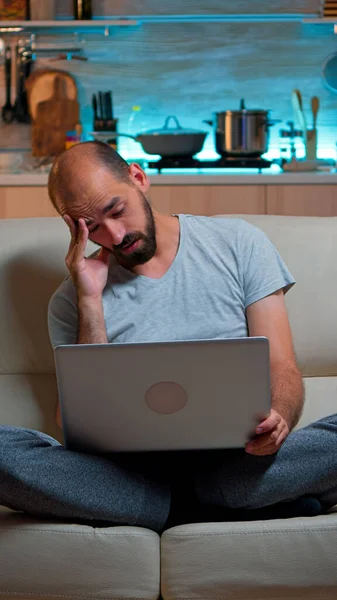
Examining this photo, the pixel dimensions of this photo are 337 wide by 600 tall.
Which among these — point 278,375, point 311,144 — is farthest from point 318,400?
point 311,144

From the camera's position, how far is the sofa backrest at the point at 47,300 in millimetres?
2262

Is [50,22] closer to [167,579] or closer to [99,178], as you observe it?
[99,178]

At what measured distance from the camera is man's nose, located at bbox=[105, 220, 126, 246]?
202 cm

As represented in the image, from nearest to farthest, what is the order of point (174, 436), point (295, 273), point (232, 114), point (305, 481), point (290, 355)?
1. point (174, 436)
2. point (305, 481)
3. point (290, 355)
4. point (295, 273)
5. point (232, 114)

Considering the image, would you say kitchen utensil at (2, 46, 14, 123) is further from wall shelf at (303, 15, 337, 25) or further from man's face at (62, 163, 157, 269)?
man's face at (62, 163, 157, 269)

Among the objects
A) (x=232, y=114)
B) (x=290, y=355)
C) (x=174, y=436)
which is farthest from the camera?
(x=232, y=114)

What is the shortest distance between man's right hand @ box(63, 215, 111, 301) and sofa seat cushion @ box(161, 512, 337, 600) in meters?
0.59

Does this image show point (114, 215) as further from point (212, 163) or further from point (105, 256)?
point (212, 163)

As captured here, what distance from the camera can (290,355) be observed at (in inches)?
Result: 77.9

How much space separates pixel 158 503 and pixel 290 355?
1.43 ft

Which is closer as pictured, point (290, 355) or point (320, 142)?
point (290, 355)

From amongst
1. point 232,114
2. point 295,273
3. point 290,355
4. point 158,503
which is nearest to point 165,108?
point 232,114

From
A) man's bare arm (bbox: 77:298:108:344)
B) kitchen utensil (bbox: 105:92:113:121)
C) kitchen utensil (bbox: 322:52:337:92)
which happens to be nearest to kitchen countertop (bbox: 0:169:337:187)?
kitchen utensil (bbox: 105:92:113:121)

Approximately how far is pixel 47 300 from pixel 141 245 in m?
0.34
